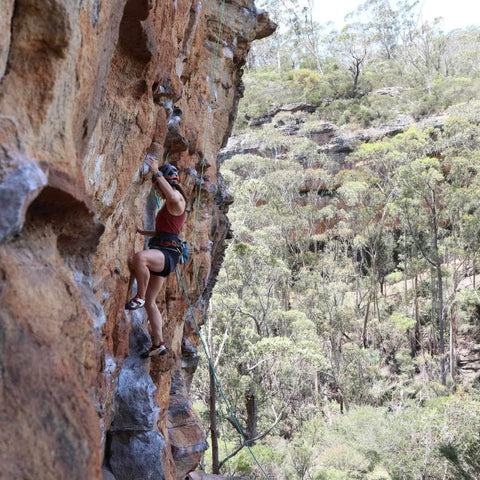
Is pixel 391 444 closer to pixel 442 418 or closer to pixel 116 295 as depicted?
pixel 442 418

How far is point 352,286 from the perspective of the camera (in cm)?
2412

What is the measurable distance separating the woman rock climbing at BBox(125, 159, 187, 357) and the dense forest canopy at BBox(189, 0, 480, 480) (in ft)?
10.9

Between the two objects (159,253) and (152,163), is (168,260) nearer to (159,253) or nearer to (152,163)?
(159,253)

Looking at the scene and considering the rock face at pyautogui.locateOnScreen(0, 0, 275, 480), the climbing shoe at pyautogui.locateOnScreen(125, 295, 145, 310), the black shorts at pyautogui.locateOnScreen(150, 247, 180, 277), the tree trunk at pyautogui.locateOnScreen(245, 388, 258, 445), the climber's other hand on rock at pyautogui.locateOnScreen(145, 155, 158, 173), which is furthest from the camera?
the tree trunk at pyautogui.locateOnScreen(245, 388, 258, 445)

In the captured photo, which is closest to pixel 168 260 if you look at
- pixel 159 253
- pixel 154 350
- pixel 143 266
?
pixel 159 253

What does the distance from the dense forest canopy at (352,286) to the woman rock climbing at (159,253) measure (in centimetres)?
332

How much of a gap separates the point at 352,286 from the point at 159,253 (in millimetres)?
21157

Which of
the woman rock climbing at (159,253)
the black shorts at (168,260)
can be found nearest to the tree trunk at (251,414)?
the woman rock climbing at (159,253)

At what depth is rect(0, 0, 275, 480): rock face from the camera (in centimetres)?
188

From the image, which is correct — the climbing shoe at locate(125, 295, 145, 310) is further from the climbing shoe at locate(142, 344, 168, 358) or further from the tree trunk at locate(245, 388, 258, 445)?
the tree trunk at locate(245, 388, 258, 445)

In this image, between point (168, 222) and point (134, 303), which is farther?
point (168, 222)

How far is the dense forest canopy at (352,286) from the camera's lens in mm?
12766

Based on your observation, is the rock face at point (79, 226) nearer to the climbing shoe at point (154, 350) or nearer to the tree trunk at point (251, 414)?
the climbing shoe at point (154, 350)

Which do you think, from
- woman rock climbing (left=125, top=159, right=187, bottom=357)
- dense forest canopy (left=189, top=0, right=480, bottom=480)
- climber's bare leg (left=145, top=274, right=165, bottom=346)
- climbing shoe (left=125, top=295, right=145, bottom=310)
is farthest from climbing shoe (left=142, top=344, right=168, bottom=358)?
dense forest canopy (left=189, top=0, right=480, bottom=480)
